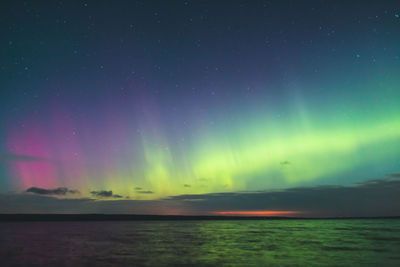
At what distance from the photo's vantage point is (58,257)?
1180 inches

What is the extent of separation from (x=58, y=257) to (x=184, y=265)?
43.9 ft

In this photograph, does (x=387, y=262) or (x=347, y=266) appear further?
(x=387, y=262)

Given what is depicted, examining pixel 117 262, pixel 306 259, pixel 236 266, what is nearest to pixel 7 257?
pixel 117 262

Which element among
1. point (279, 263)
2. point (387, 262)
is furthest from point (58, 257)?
point (387, 262)

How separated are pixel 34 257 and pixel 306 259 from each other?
25.6m

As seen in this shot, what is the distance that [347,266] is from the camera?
2548 cm

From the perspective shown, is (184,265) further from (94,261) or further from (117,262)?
(94,261)

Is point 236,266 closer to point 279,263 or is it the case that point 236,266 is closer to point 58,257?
point 279,263

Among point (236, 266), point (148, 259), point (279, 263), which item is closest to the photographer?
point (236, 266)

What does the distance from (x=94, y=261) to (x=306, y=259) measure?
62.7 ft

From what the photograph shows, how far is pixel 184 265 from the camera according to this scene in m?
25.0

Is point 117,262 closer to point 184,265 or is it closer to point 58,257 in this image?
point 184,265

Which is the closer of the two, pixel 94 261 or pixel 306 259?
pixel 94 261

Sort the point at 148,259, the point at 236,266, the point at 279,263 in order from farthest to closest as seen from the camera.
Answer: the point at 148,259 < the point at 279,263 < the point at 236,266
